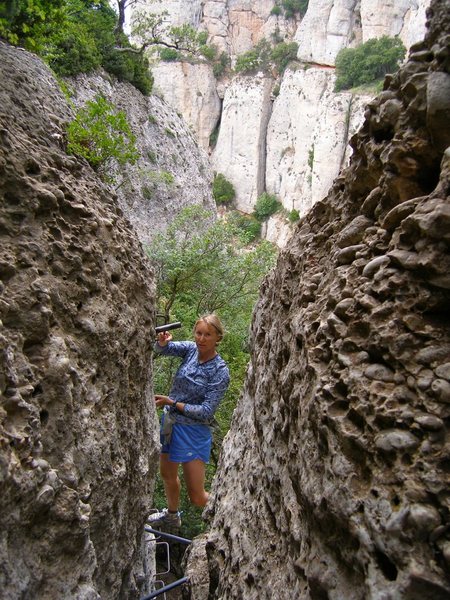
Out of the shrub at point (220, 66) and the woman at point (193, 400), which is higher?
the shrub at point (220, 66)

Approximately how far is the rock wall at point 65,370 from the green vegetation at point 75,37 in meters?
0.52

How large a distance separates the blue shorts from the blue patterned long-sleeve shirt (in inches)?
3.6

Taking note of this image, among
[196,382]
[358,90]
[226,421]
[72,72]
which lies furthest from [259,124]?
[196,382]

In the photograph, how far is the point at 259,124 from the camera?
45.9m

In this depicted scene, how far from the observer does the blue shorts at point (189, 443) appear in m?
5.07

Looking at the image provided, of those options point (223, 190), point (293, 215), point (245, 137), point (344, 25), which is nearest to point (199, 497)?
point (293, 215)

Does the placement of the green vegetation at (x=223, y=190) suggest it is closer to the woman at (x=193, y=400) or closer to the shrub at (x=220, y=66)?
the shrub at (x=220, y=66)

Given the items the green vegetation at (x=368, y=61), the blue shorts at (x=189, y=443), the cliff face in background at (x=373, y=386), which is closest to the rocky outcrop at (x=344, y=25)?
the green vegetation at (x=368, y=61)

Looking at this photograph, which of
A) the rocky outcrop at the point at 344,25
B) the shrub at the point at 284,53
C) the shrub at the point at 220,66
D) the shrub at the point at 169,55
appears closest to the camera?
the rocky outcrop at the point at 344,25

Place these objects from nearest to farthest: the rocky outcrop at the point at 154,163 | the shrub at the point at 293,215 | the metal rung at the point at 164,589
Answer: the metal rung at the point at 164,589
the rocky outcrop at the point at 154,163
the shrub at the point at 293,215

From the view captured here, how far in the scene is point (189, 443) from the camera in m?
5.11

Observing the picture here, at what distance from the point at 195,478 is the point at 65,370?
264cm

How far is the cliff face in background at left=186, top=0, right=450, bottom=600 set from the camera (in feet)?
6.05

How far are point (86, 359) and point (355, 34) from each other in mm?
50958
